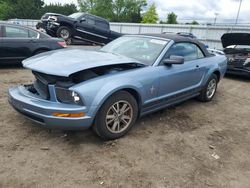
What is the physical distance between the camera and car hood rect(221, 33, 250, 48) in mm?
8473

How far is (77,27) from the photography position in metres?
14.0

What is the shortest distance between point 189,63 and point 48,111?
295 centimetres

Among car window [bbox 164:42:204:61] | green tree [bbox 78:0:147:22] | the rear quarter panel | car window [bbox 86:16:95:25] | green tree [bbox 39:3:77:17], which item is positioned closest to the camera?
car window [bbox 164:42:204:61]

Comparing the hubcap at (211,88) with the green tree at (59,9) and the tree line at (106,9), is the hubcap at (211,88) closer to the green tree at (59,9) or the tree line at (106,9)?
the tree line at (106,9)

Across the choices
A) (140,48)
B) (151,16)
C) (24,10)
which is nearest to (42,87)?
(140,48)

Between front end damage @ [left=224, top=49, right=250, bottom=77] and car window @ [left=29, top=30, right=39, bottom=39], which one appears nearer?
car window @ [left=29, top=30, right=39, bottom=39]

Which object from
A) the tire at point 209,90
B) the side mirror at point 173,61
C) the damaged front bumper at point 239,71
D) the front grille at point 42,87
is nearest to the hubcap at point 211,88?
the tire at point 209,90

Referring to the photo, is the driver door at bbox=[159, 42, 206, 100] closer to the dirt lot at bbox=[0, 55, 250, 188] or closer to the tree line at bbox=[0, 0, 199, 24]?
the dirt lot at bbox=[0, 55, 250, 188]

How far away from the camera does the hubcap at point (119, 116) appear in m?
3.64

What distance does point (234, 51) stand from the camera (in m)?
8.86

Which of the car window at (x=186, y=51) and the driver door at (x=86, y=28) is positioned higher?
the car window at (x=186, y=51)

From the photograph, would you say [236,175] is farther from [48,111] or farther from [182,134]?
[48,111]

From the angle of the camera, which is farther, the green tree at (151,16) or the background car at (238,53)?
the green tree at (151,16)

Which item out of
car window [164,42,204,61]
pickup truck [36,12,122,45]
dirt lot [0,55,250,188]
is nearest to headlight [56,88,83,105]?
dirt lot [0,55,250,188]
